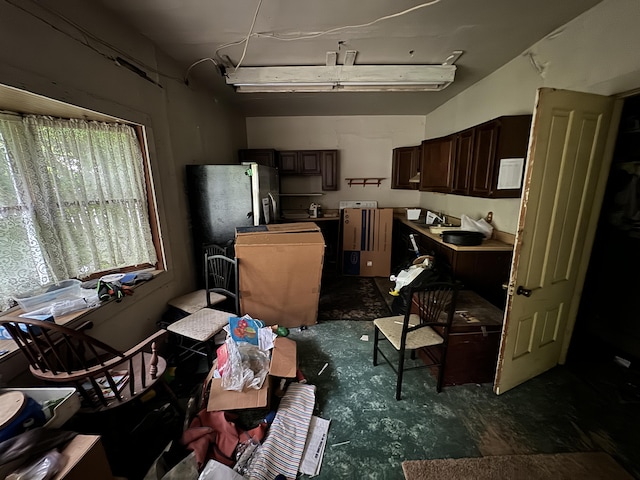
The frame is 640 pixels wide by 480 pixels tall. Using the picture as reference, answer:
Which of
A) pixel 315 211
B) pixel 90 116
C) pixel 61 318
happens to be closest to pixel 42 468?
pixel 61 318

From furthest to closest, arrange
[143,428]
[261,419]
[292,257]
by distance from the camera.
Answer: [292,257] < [261,419] < [143,428]

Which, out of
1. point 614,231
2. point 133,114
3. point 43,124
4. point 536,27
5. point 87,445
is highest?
point 536,27

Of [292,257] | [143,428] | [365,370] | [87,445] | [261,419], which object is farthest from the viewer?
[292,257]

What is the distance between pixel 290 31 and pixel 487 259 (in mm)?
2680

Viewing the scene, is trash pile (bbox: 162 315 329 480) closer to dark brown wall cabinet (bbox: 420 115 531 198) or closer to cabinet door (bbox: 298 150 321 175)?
dark brown wall cabinet (bbox: 420 115 531 198)

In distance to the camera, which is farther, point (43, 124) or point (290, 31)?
point (290, 31)

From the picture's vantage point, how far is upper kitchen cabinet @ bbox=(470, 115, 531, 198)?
90.0 inches

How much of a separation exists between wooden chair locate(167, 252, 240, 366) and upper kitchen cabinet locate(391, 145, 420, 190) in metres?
3.14

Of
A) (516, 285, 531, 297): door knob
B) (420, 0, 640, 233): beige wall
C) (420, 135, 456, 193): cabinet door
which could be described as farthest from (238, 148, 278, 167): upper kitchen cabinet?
(516, 285, 531, 297): door knob

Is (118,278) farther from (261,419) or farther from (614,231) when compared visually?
(614,231)

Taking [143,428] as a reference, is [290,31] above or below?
above

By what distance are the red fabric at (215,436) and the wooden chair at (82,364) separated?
0.28 metres

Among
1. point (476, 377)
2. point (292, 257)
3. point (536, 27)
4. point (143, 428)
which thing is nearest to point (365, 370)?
point (476, 377)

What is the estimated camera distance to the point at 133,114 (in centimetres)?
196
